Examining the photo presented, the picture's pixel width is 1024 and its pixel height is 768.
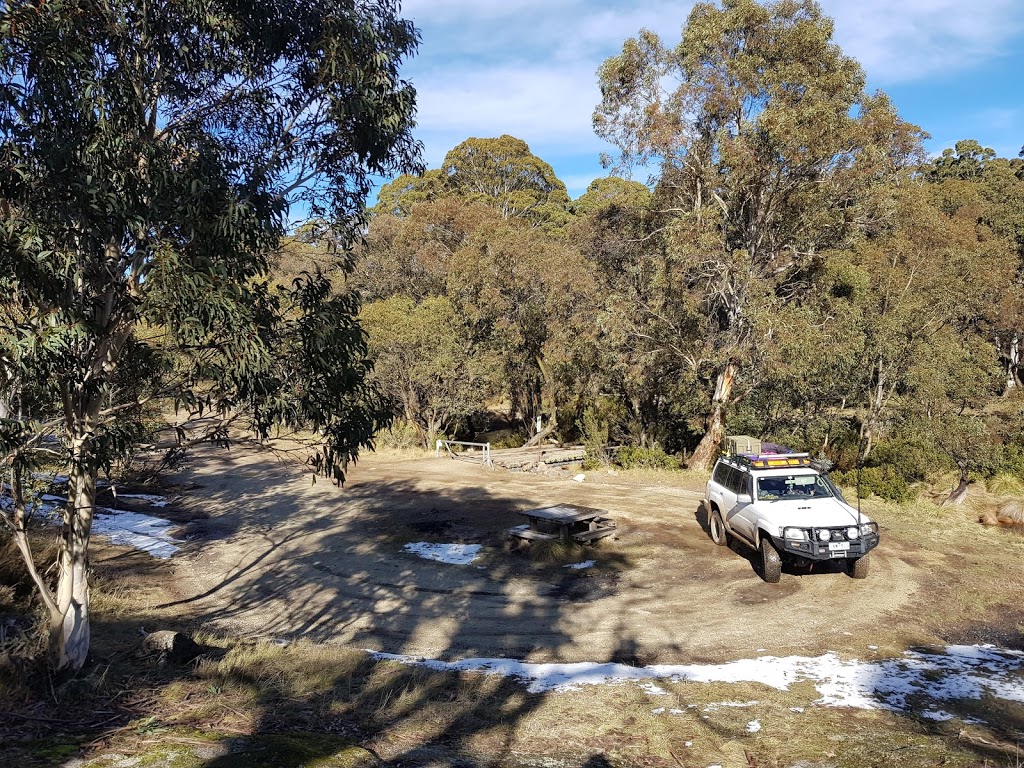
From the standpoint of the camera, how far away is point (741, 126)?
69.5ft

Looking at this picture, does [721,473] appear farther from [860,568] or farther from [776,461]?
[860,568]

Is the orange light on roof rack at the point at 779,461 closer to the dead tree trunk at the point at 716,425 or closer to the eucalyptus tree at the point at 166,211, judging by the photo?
the eucalyptus tree at the point at 166,211

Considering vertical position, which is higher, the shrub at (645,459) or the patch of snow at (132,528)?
the shrub at (645,459)

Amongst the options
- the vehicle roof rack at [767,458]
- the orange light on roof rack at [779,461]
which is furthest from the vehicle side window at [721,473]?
the orange light on roof rack at [779,461]

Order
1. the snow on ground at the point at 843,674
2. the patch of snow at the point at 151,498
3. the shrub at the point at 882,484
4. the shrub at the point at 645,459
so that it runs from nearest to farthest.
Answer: the snow on ground at the point at 843,674, the shrub at the point at 882,484, the patch of snow at the point at 151,498, the shrub at the point at 645,459

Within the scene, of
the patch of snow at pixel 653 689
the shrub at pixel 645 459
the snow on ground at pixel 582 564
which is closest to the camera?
the patch of snow at pixel 653 689

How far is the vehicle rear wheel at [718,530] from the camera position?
47.0 ft

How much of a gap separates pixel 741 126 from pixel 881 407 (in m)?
10.2

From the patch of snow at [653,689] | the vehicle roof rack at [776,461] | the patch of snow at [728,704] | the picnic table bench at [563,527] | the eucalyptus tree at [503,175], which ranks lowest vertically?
the patch of snow at [653,689]

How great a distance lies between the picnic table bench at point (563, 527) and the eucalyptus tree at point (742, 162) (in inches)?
353

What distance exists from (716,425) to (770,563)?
1235cm

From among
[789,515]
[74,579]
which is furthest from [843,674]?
[74,579]

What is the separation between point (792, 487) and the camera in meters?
12.5

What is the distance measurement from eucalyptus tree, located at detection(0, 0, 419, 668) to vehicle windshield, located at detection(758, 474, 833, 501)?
7.40 metres
